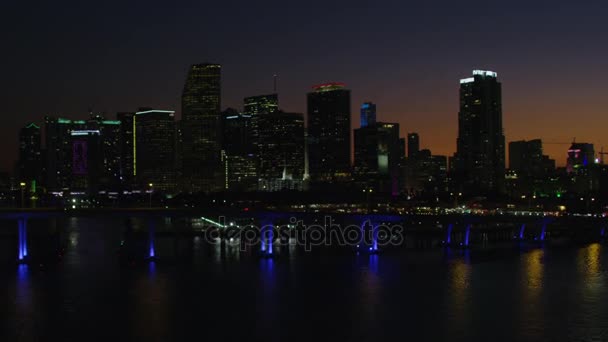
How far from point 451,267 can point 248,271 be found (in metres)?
19.1

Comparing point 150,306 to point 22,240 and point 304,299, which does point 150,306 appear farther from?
point 22,240

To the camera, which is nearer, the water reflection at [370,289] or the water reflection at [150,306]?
the water reflection at [150,306]

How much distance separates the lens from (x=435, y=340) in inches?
1517

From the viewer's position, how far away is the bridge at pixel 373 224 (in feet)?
249

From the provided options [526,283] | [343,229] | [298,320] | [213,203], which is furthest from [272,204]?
[298,320]

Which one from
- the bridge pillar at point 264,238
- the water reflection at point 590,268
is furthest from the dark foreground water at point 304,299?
the bridge pillar at point 264,238

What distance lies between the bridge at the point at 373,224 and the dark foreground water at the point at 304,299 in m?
4.40

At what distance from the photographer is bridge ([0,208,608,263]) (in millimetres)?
75750

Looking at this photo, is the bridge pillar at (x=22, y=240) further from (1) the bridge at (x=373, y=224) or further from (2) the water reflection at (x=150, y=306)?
(2) the water reflection at (x=150, y=306)

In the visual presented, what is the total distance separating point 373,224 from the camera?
87.5 meters

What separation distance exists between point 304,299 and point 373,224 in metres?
37.5

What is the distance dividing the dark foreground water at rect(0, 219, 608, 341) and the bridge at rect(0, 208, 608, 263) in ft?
14.4

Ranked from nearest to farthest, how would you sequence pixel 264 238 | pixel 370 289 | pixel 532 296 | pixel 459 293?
1. pixel 532 296
2. pixel 459 293
3. pixel 370 289
4. pixel 264 238
